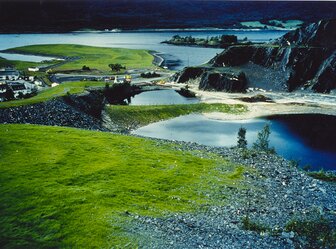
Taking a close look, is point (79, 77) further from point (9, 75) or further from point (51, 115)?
point (51, 115)

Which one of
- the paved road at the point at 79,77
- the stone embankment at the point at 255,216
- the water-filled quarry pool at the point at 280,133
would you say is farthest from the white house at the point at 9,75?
the stone embankment at the point at 255,216

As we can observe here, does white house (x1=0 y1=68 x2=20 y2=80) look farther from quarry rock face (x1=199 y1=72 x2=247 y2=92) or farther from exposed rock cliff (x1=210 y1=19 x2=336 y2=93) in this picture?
exposed rock cliff (x1=210 y1=19 x2=336 y2=93)

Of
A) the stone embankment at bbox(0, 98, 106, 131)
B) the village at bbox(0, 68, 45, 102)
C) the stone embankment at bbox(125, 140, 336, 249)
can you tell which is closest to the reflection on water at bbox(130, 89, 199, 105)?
the village at bbox(0, 68, 45, 102)

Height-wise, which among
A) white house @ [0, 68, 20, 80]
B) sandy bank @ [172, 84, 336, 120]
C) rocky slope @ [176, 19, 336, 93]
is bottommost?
sandy bank @ [172, 84, 336, 120]

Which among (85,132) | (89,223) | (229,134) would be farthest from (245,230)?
(229,134)

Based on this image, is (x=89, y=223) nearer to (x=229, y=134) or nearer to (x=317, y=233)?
(x=317, y=233)

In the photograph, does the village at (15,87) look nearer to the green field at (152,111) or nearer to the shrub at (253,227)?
the green field at (152,111)
